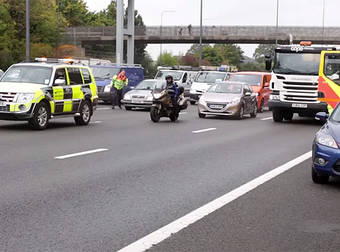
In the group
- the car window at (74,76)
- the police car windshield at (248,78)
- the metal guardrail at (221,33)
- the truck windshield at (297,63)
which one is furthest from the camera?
the metal guardrail at (221,33)

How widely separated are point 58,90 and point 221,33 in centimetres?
6317

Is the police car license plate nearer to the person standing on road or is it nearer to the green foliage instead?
the person standing on road

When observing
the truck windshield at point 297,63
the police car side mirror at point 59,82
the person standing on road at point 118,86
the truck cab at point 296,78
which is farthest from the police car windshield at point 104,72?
the police car side mirror at point 59,82

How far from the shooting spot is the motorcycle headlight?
29.7ft

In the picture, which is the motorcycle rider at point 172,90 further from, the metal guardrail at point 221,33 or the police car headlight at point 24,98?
the metal guardrail at point 221,33

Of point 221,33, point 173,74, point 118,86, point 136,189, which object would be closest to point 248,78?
point 118,86

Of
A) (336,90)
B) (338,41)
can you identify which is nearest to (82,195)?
(336,90)

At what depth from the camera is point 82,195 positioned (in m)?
8.09

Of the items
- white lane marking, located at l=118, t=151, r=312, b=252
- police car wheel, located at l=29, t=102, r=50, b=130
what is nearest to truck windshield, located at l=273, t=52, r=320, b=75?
police car wheel, located at l=29, t=102, r=50, b=130

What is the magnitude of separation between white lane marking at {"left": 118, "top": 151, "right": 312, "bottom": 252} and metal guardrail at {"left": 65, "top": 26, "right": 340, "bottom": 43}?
68.2 m

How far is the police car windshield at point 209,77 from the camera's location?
37.8 meters

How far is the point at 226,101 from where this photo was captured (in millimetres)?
25188

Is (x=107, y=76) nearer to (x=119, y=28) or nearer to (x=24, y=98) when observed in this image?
(x=119, y=28)

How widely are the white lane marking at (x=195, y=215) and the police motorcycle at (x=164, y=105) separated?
11608 millimetres
